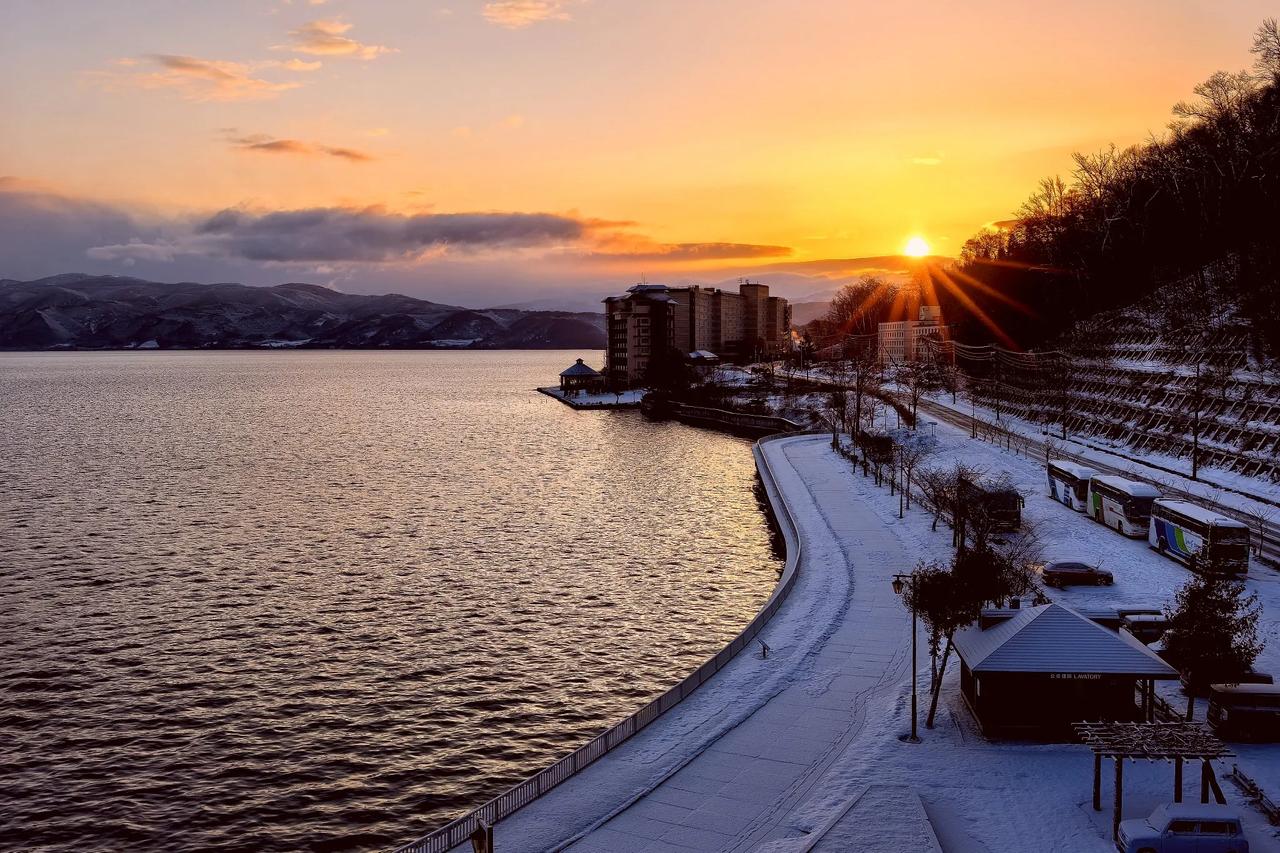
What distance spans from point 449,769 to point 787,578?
20358 mm

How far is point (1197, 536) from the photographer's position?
1658 inches

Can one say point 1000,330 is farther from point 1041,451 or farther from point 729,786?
point 729,786

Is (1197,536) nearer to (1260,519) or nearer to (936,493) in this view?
(1260,519)

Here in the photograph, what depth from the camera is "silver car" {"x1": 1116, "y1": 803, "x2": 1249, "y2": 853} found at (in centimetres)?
1953

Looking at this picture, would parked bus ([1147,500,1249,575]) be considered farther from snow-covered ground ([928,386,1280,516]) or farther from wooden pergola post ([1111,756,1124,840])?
wooden pergola post ([1111,756,1124,840])

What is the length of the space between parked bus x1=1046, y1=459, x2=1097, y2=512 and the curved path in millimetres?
21394

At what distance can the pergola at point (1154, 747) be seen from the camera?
20562 millimetres

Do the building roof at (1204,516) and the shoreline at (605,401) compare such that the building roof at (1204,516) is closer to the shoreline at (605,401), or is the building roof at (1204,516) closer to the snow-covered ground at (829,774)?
the snow-covered ground at (829,774)

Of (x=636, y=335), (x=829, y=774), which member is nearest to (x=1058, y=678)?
(x=829, y=774)

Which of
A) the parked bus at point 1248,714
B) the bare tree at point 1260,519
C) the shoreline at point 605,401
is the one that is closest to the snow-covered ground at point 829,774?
the parked bus at point 1248,714

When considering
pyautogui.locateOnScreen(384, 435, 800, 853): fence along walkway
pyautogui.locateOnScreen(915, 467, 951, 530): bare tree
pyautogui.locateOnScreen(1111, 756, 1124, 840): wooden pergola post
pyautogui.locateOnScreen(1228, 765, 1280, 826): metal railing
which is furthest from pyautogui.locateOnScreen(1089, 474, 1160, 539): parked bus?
pyautogui.locateOnScreen(1111, 756, 1124, 840): wooden pergola post

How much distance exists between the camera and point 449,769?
28469 mm

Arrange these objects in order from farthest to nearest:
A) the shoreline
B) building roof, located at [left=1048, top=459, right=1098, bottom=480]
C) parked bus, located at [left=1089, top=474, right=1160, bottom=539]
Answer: the shoreline
building roof, located at [left=1048, top=459, right=1098, bottom=480]
parked bus, located at [left=1089, top=474, right=1160, bottom=539]

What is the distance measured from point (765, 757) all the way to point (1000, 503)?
3179 cm
